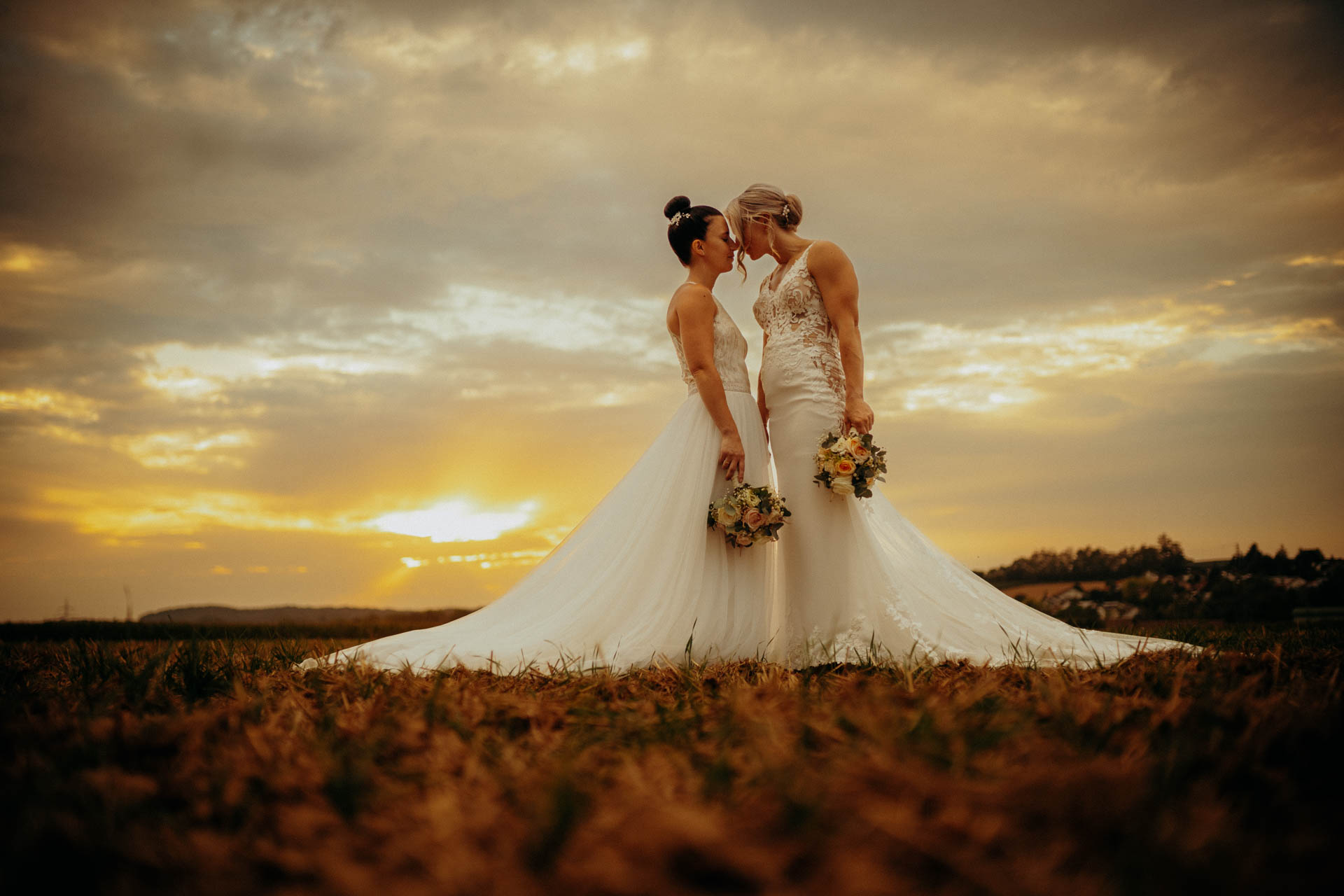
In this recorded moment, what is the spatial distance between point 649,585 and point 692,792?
3360 millimetres

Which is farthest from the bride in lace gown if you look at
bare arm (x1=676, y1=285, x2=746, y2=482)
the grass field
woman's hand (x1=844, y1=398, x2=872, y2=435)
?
the grass field

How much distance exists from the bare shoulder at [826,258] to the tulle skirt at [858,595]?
72 cm

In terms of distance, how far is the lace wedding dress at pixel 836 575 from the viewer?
499cm

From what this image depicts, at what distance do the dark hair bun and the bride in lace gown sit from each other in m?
0.40

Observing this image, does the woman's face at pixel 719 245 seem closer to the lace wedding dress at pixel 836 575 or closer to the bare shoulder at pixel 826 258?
the lace wedding dress at pixel 836 575

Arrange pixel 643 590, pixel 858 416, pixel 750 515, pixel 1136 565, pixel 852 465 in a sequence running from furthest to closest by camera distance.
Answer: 1. pixel 1136 565
2. pixel 858 416
3. pixel 643 590
4. pixel 750 515
5. pixel 852 465

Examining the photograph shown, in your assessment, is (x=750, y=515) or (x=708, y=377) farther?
(x=708, y=377)

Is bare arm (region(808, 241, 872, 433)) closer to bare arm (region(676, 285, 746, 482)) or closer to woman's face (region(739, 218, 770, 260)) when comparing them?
woman's face (region(739, 218, 770, 260))

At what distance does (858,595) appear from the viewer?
5.14m

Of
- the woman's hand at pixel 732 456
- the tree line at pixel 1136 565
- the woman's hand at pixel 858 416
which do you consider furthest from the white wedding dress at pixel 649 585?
the tree line at pixel 1136 565

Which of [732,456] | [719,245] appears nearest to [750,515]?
[732,456]

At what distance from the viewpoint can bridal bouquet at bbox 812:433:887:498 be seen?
500 cm

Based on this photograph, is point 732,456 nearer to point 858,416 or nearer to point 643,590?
point 858,416

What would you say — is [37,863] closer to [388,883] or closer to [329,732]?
[388,883]
